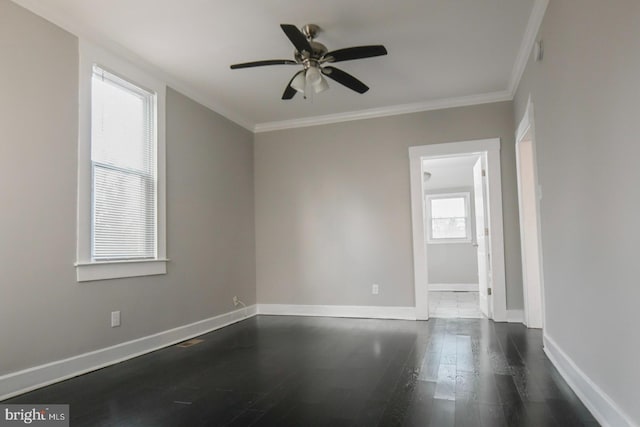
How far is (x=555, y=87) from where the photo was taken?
2.61m

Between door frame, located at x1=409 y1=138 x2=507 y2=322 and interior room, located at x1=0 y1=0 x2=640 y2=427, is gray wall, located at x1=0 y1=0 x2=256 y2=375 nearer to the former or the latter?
interior room, located at x1=0 y1=0 x2=640 y2=427

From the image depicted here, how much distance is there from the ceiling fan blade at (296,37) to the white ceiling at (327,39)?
10.5 inches

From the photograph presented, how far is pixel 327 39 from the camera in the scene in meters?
3.22

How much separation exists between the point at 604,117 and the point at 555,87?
3.02 feet

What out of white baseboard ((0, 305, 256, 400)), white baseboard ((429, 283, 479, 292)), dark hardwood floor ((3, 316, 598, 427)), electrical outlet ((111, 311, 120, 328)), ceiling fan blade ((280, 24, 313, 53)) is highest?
ceiling fan blade ((280, 24, 313, 53))

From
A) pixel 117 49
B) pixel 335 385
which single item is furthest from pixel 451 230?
pixel 117 49

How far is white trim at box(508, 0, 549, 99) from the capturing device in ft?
9.11

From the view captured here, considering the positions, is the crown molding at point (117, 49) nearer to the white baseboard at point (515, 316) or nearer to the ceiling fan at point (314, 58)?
the ceiling fan at point (314, 58)

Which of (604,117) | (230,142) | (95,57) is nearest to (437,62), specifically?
(604,117)

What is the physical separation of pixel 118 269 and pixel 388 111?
3486 millimetres

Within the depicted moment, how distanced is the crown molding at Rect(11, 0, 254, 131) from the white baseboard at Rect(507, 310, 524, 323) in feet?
13.3

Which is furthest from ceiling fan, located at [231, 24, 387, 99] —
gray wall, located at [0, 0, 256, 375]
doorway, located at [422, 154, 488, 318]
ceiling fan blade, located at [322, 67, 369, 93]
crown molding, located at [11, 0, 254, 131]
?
doorway, located at [422, 154, 488, 318]

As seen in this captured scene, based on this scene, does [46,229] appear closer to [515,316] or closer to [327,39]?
[327,39]

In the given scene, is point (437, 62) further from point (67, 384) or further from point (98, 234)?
point (67, 384)
